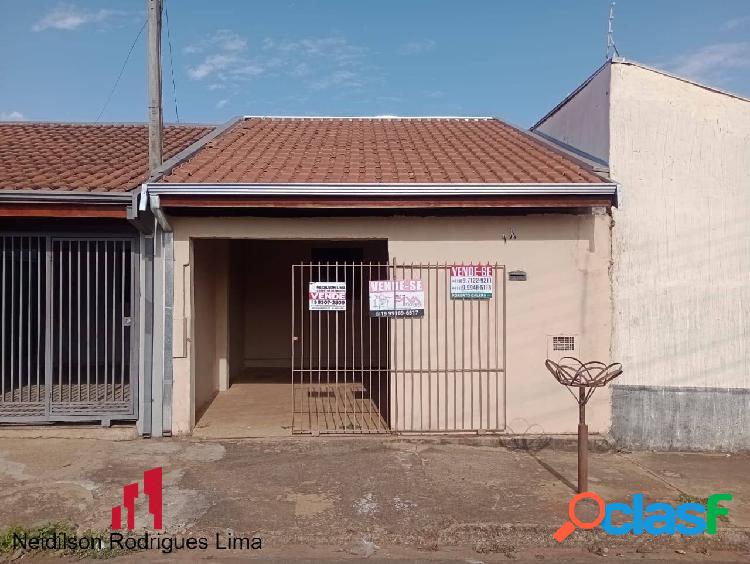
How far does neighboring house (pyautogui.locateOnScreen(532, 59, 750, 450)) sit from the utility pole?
563 cm

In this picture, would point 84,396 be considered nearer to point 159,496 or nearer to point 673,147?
point 159,496

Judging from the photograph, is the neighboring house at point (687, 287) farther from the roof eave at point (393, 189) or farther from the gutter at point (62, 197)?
the gutter at point (62, 197)

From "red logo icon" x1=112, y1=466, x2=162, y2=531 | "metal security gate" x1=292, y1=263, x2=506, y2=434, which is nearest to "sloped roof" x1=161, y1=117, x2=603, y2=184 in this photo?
"metal security gate" x1=292, y1=263, x2=506, y2=434

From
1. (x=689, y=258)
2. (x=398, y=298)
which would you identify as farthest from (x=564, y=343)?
(x=398, y=298)

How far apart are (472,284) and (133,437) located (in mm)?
4345

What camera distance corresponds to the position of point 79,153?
28.3ft

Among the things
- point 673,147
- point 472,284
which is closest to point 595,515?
point 472,284

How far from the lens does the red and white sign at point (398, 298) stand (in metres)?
6.78

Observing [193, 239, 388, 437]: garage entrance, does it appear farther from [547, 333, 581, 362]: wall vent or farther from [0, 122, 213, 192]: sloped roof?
[547, 333, 581, 362]: wall vent

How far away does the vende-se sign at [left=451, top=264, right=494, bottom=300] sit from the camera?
22.4 feet

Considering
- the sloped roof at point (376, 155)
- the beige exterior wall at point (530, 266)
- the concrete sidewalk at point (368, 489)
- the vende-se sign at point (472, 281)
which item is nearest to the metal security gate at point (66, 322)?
the concrete sidewalk at point (368, 489)

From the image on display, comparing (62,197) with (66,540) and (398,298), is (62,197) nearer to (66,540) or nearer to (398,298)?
(66,540)

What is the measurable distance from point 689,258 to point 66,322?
7.59 metres

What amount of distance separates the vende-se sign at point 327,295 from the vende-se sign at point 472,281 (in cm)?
133
